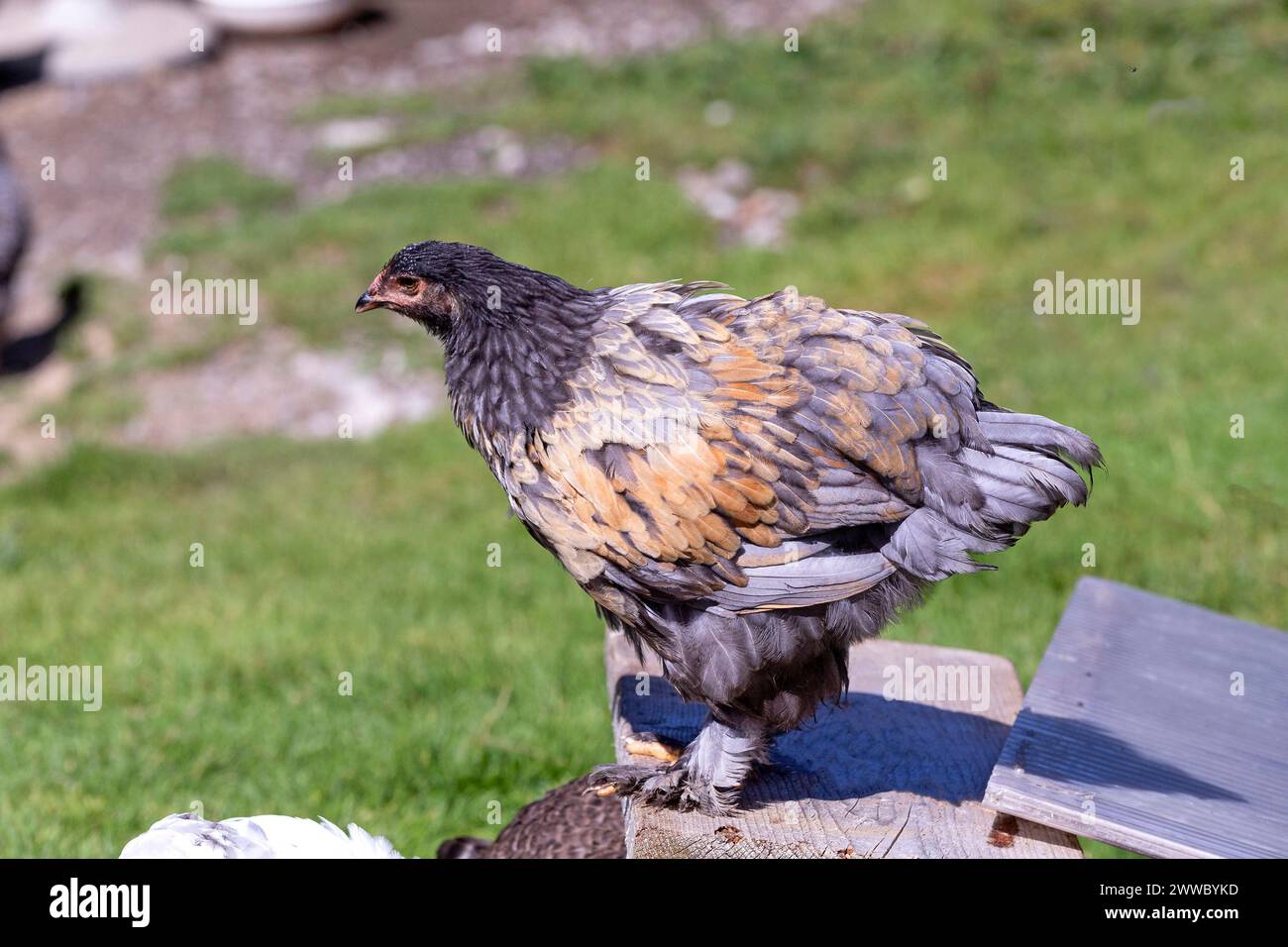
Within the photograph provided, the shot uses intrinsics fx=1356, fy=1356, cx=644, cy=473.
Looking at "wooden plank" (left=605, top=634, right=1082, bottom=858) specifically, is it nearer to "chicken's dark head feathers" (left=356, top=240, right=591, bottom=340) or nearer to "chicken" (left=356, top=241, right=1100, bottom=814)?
"chicken" (left=356, top=241, right=1100, bottom=814)

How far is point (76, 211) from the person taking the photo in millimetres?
13508

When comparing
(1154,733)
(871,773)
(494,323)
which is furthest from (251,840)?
(1154,733)

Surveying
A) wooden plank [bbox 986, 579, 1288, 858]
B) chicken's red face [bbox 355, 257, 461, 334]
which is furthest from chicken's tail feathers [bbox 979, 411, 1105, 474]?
chicken's red face [bbox 355, 257, 461, 334]

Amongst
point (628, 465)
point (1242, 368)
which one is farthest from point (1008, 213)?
point (628, 465)

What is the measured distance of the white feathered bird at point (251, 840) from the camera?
352 cm

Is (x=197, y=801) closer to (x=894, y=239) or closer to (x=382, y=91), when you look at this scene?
(x=894, y=239)

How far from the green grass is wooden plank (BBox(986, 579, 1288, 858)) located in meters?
1.16

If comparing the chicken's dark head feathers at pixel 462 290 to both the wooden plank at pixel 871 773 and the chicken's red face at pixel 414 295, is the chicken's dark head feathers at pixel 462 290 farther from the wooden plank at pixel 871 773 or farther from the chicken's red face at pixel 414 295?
the wooden plank at pixel 871 773

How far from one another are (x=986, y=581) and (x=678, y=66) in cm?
873

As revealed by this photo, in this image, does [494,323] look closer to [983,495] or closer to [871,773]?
[983,495]

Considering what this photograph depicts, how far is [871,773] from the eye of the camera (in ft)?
13.9

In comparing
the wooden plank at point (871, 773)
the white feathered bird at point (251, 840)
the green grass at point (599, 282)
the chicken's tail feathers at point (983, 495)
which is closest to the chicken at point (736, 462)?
the chicken's tail feathers at point (983, 495)

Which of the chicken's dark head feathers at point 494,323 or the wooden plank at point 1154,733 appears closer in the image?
the wooden plank at point 1154,733

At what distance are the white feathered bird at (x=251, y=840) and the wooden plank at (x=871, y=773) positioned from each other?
0.77 m
